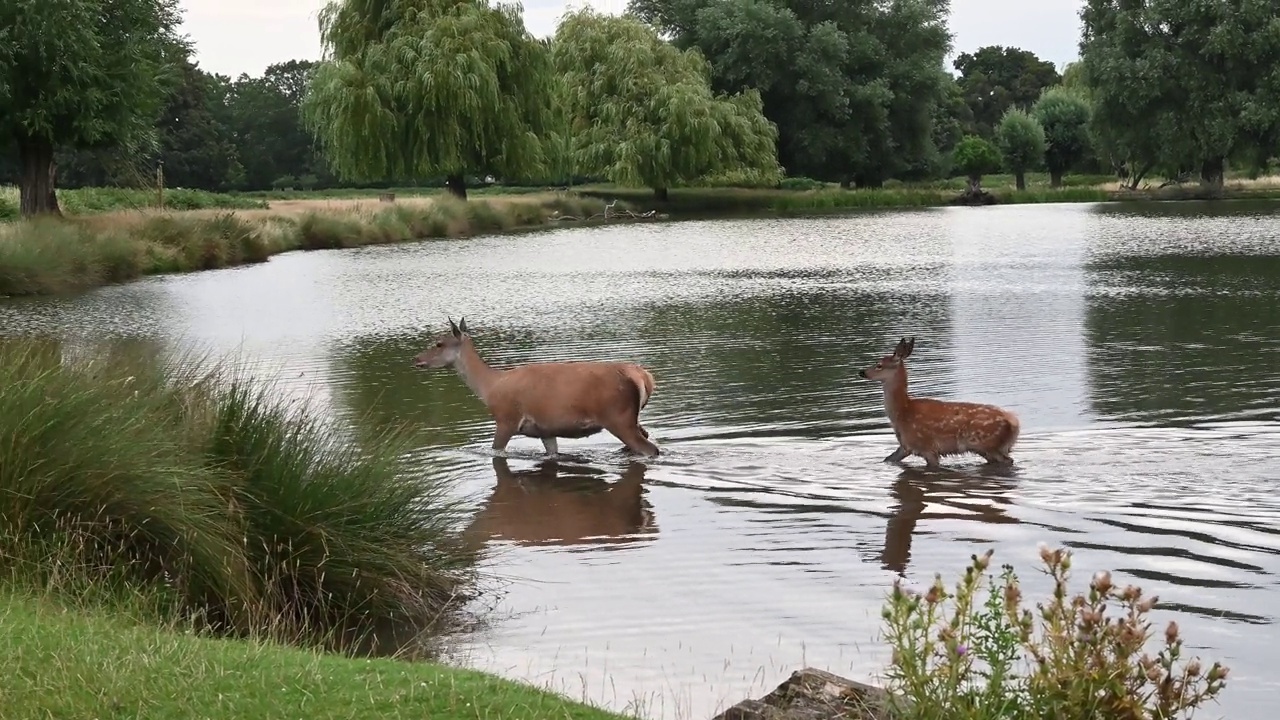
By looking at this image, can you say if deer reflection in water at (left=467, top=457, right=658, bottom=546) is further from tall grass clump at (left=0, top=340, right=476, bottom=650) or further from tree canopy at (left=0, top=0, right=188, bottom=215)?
tree canopy at (left=0, top=0, right=188, bottom=215)

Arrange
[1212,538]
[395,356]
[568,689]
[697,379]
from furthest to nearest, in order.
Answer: [395,356], [697,379], [1212,538], [568,689]

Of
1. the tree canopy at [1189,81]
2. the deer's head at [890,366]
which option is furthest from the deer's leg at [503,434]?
the tree canopy at [1189,81]

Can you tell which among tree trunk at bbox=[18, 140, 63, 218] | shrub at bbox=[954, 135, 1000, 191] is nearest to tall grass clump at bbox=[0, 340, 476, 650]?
tree trunk at bbox=[18, 140, 63, 218]

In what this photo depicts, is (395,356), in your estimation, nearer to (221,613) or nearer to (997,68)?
(221,613)

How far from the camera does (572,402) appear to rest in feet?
40.6

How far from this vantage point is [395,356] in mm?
19656

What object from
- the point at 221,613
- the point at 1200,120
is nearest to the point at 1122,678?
the point at 221,613

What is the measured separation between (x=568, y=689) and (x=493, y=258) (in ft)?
104

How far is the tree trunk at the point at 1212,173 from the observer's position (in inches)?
2778

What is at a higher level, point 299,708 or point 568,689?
point 299,708

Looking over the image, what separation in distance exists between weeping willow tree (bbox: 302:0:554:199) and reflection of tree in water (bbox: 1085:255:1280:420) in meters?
25.5

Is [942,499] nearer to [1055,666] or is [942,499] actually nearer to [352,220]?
[1055,666]

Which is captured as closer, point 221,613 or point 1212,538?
point 221,613

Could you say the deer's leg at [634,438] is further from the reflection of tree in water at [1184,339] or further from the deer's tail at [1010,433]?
the reflection of tree in water at [1184,339]
